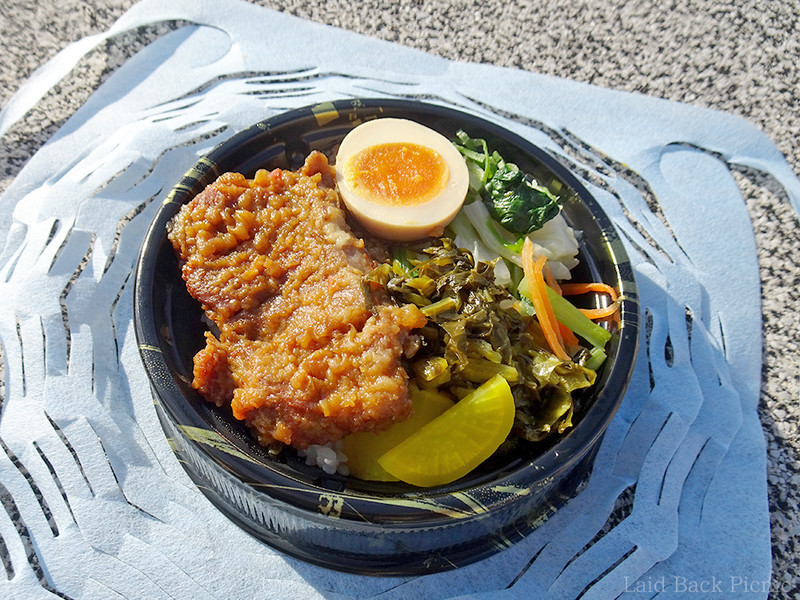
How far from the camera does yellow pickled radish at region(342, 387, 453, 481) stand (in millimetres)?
1996

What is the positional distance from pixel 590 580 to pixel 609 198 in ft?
5.64

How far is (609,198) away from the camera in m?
3.07

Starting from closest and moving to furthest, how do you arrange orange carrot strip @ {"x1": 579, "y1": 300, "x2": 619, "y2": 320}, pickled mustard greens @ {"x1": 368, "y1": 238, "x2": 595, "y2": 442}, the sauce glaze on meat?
1. the sauce glaze on meat
2. pickled mustard greens @ {"x1": 368, "y1": 238, "x2": 595, "y2": 442}
3. orange carrot strip @ {"x1": 579, "y1": 300, "x2": 619, "y2": 320}

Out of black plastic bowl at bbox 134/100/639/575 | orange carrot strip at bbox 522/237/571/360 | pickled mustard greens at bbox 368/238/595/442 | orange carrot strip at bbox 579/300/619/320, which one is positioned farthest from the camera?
orange carrot strip at bbox 579/300/619/320

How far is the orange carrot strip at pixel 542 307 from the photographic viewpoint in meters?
2.16

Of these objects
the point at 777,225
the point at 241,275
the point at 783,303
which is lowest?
the point at 241,275

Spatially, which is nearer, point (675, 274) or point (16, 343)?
point (16, 343)

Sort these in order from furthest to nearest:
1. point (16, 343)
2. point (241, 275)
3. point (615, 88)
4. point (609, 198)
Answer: point (615, 88)
point (609, 198)
point (16, 343)
point (241, 275)

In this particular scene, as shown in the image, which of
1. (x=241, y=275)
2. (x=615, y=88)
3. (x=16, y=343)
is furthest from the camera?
(x=615, y=88)

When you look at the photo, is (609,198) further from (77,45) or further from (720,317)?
(77,45)

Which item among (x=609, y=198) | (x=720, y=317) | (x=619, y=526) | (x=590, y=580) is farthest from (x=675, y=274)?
(x=590, y=580)

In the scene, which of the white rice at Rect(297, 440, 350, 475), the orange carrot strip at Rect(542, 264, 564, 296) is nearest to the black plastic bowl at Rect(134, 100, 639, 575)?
the white rice at Rect(297, 440, 350, 475)

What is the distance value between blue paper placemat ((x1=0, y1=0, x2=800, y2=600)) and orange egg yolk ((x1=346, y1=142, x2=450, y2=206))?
3.06 ft

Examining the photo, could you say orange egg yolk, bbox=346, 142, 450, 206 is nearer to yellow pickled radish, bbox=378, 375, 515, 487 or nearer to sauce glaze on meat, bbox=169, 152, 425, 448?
sauce glaze on meat, bbox=169, 152, 425, 448
